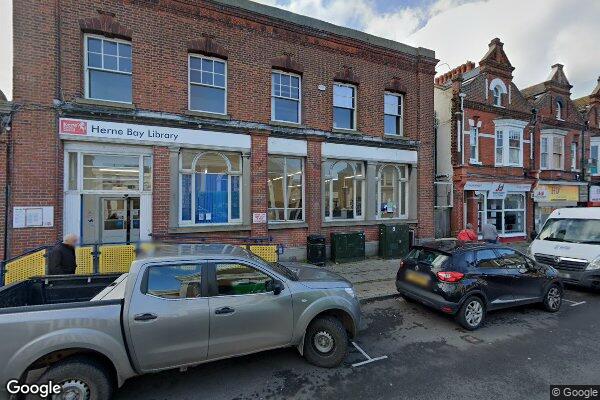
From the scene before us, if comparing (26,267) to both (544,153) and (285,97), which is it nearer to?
(285,97)

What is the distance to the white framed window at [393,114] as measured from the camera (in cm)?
1242

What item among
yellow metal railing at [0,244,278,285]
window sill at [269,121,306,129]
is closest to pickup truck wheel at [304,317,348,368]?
yellow metal railing at [0,244,278,285]

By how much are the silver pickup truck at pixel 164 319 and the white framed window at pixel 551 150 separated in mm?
19081

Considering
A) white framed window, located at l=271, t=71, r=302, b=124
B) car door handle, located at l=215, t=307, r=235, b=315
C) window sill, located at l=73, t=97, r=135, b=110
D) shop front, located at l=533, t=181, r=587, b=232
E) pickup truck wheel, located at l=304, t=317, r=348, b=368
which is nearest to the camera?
car door handle, located at l=215, t=307, r=235, b=315

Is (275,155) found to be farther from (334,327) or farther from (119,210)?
(334,327)

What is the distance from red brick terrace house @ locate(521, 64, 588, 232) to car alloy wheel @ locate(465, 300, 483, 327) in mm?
15270

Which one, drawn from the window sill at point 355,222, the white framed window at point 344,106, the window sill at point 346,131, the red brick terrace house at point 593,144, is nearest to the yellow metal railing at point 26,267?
the window sill at point 355,222

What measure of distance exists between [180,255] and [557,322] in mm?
6945

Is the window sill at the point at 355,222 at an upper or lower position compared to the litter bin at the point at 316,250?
upper

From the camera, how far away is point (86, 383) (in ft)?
10.3

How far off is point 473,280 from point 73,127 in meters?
9.92

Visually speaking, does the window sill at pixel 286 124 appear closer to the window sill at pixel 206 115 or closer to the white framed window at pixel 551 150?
the window sill at pixel 206 115

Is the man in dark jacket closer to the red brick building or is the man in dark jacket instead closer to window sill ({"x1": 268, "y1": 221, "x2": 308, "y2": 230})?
the red brick building

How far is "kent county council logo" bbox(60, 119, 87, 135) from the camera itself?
25.5ft
